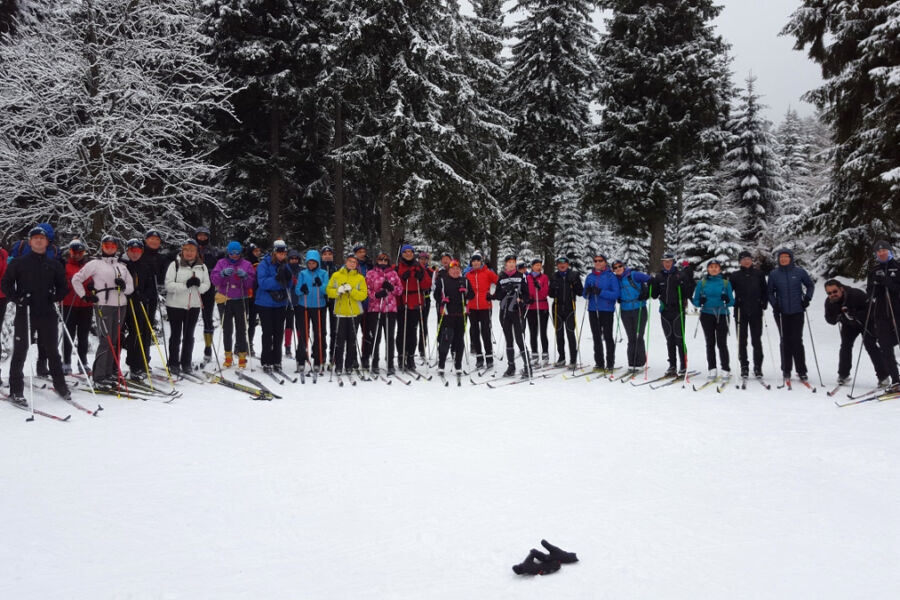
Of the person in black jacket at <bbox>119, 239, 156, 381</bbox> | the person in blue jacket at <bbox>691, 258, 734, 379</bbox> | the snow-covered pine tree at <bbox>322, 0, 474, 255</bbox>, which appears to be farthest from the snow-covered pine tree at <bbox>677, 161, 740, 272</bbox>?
the person in black jacket at <bbox>119, 239, 156, 381</bbox>

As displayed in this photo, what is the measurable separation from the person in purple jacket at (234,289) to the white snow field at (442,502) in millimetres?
2724

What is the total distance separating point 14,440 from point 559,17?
2362 cm

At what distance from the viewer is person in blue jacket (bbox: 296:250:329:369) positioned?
32.2 ft

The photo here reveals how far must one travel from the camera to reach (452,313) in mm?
10188

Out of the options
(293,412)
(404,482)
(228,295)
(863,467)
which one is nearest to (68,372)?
(228,295)

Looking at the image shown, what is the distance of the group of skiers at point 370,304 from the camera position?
8.12 m

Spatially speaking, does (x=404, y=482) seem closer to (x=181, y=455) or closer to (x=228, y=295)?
(x=181, y=455)

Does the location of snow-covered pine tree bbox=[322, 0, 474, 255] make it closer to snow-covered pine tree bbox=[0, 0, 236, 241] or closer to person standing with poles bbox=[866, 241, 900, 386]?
snow-covered pine tree bbox=[0, 0, 236, 241]

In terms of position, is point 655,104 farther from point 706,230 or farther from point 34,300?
point 34,300

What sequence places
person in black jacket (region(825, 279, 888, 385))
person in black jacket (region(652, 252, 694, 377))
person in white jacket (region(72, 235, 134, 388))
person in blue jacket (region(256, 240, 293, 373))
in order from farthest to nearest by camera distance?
1. person in black jacket (region(652, 252, 694, 377))
2. person in blue jacket (region(256, 240, 293, 373))
3. person in black jacket (region(825, 279, 888, 385))
4. person in white jacket (region(72, 235, 134, 388))

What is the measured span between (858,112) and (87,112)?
19.1 meters

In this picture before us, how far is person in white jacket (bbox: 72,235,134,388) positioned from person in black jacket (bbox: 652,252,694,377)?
9023 mm

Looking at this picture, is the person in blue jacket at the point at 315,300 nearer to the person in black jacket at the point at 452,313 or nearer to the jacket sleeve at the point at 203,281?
the jacket sleeve at the point at 203,281

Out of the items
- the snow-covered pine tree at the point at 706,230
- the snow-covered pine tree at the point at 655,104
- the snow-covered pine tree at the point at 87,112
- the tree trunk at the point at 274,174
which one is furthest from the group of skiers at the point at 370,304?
the snow-covered pine tree at the point at 706,230
